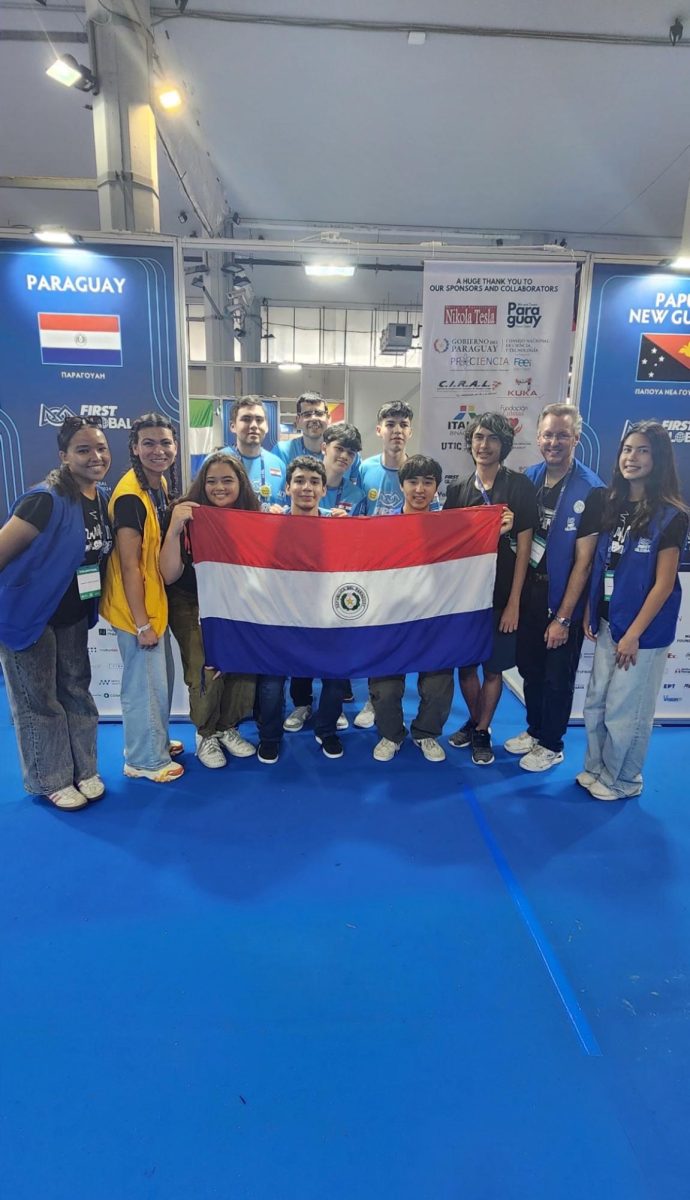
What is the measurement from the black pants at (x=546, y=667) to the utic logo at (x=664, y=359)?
1679 millimetres

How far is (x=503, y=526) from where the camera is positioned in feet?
9.67

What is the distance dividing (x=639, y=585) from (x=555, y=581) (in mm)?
384

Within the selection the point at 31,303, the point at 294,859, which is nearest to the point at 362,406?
the point at 31,303

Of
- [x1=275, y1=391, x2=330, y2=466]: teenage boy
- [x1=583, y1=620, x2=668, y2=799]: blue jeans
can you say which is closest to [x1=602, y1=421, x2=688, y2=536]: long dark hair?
[x1=583, y1=620, x2=668, y2=799]: blue jeans

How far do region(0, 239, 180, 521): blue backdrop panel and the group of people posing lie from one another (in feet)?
2.39

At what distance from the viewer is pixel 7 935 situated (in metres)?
2.10

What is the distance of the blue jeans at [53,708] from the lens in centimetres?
262

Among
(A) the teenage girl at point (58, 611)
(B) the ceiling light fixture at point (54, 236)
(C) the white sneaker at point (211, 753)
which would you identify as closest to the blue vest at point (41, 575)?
(A) the teenage girl at point (58, 611)

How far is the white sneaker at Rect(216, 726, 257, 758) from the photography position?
331 cm

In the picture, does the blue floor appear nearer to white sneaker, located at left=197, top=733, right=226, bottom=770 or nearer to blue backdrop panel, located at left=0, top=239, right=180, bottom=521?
white sneaker, located at left=197, top=733, right=226, bottom=770

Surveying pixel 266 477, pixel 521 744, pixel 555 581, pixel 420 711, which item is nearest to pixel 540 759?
pixel 521 744

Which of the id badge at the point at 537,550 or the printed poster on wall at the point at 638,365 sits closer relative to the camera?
the id badge at the point at 537,550

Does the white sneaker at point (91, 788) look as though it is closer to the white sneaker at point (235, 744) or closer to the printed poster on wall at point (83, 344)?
the white sneaker at point (235, 744)

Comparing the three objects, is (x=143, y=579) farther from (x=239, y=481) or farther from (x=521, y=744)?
(x=521, y=744)
